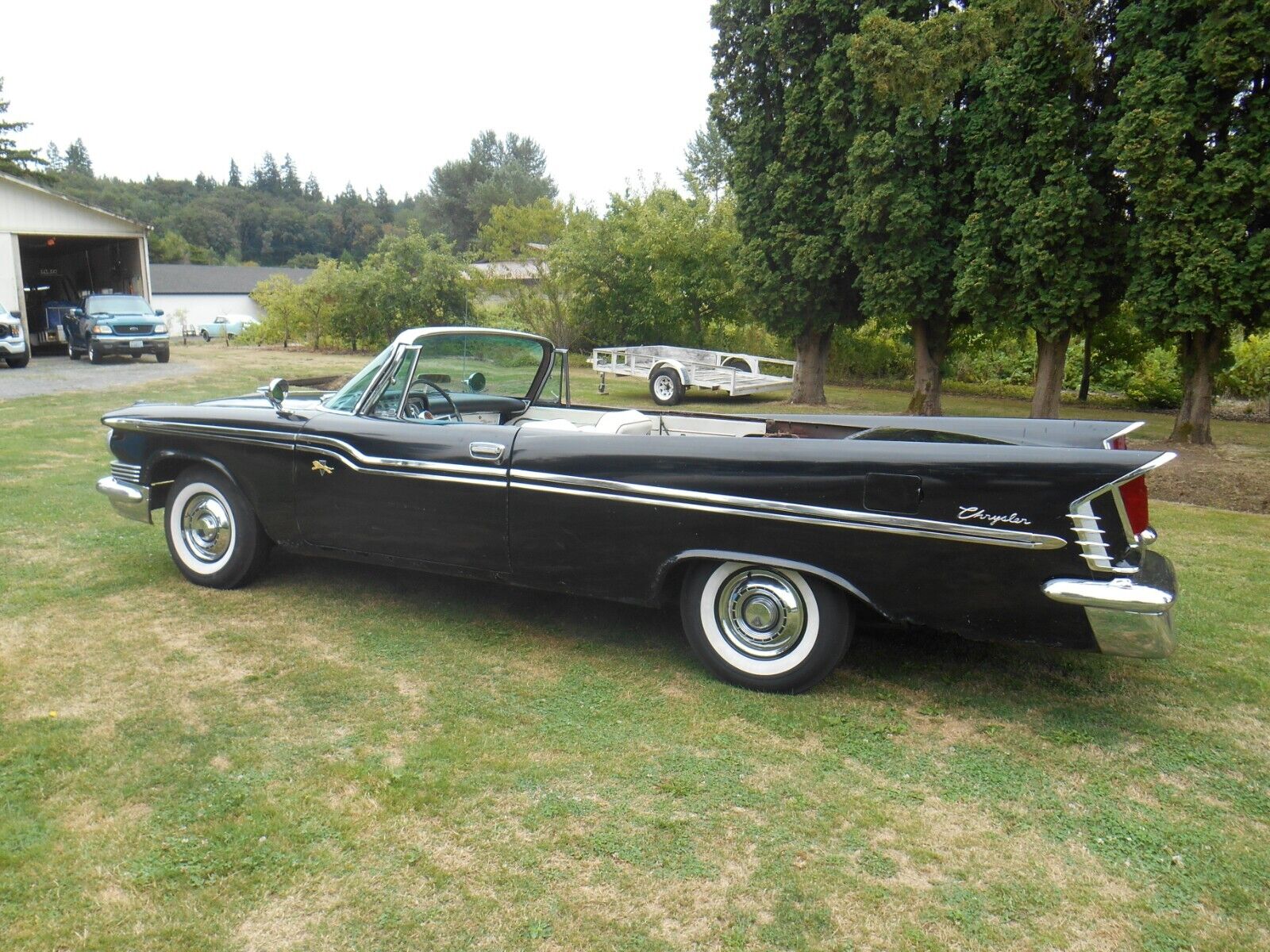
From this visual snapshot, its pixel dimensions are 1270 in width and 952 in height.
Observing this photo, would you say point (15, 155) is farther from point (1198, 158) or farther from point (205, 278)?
point (1198, 158)

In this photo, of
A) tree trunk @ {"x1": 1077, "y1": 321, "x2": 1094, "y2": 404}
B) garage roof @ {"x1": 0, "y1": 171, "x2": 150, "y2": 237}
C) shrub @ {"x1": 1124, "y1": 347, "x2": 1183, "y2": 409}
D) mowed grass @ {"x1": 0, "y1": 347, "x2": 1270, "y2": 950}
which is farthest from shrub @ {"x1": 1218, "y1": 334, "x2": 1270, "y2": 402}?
garage roof @ {"x1": 0, "y1": 171, "x2": 150, "y2": 237}

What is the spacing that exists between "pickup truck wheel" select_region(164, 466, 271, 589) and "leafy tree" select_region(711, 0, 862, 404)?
1251 cm

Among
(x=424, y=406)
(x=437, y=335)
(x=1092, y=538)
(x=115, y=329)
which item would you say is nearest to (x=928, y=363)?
(x=437, y=335)

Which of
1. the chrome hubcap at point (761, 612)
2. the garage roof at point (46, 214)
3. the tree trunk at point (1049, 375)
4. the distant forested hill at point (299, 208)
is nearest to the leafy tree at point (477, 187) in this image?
the distant forested hill at point (299, 208)

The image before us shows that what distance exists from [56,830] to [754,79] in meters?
16.8

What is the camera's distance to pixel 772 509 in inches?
151

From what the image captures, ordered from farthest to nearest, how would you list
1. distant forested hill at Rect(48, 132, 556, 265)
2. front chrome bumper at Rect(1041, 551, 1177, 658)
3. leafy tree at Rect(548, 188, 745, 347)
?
distant forested hill at Rect(48, 132, 556, 265) → leafy tree at Rect(548, 188, 745, 347) → front chrome bumper at Rect(1041, 551, 1177, 658)

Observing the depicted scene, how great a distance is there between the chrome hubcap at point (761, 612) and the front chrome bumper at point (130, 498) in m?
3.57

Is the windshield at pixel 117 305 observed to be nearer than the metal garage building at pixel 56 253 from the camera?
Yes

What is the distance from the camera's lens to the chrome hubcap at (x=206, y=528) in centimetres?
533

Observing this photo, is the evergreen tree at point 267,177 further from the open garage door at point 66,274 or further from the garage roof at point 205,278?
the open garage door at point 66,274

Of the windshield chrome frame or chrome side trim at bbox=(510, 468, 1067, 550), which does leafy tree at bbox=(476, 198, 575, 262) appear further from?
chrome side trim at bbox=(510, 468, 1067, 550)

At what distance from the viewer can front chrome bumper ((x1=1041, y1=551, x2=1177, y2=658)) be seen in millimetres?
3344

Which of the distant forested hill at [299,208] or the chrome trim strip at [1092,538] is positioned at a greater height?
the distant forested hill at [299,208]
